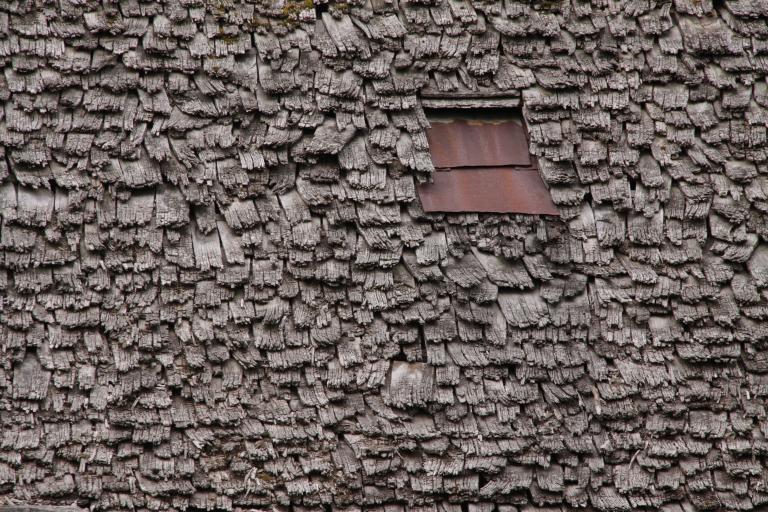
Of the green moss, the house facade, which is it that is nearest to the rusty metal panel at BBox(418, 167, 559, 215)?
the house facade

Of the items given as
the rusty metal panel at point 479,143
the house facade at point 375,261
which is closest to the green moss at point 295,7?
the house facade at point 375,261

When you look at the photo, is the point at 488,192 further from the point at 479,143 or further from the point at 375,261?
the point at 375,261

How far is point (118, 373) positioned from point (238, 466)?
775mm

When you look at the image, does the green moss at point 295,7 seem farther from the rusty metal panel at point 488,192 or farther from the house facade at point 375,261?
the rusty metal panel at point 488,192

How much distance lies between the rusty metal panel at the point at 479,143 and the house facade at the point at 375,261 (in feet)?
0.17

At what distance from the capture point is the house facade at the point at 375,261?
4453 millimetres

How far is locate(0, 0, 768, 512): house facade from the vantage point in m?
4.45

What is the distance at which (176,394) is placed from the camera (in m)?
4.57

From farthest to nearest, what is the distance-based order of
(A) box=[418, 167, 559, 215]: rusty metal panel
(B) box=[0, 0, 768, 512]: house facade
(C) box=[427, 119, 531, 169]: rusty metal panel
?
1. (C) box=[427, 119, 531, 169]: rusty metal panel
2. (A) box=[418, 167, 559, 215]: rusty metal panel
3. (B) box=[0, 0, 768, 512]: house facade

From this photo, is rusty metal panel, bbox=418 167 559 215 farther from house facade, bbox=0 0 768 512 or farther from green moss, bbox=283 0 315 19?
green moss, bbox=283 0 315 19

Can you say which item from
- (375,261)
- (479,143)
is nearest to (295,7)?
(479,143)

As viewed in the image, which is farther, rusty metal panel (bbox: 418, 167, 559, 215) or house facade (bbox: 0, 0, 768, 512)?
rusty metal panel (bbox: 418, 167, 559, 215)

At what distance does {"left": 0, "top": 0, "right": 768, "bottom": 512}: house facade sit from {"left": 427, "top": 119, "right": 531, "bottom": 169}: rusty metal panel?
0.05 metres

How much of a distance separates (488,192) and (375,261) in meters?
0.72
